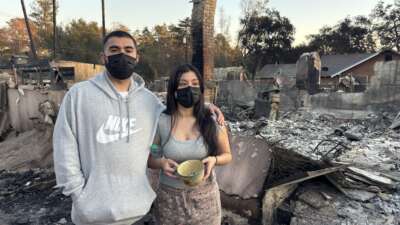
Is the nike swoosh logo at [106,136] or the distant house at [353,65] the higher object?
the distant house at [353,65]

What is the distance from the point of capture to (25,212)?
3.72 metres

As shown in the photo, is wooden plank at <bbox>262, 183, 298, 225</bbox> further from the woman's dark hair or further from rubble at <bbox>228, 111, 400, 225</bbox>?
the woman's dark hair

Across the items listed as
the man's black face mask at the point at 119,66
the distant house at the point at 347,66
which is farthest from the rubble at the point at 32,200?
the distant house at the point at 347,66

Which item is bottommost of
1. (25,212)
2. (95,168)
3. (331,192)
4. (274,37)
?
(25,212)

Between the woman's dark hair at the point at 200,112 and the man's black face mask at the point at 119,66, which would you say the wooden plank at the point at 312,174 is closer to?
the woman's dark hair at the point at 200,112

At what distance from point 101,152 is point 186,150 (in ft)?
1.66

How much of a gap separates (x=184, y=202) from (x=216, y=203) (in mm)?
217

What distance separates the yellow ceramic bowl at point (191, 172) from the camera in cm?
162

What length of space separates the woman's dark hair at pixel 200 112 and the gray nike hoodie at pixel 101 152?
27 cm

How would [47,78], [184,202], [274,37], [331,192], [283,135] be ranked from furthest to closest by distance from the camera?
[274,37]
[47,78]
[283,135]
[331,192]
[184,202]

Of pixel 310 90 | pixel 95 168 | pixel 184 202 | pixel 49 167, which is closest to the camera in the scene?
pixel 95 168

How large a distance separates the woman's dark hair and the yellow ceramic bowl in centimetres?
17

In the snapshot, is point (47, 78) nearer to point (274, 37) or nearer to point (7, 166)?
point (7, 166)

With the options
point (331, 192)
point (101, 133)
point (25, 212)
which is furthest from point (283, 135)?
point (101, 133)
